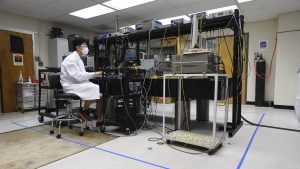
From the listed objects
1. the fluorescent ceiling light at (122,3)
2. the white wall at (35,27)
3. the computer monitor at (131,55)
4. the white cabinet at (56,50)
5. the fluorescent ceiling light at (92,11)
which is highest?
the fluorescent ceiling light at (122,3)

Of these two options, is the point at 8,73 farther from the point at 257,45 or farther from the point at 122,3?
the point at 257,45

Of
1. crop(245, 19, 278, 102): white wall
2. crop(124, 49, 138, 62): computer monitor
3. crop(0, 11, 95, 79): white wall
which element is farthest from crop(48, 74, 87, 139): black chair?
crop(245, 19, 278, 102): white wall

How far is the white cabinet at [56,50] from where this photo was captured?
4977mm

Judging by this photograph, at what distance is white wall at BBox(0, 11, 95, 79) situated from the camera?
431cm

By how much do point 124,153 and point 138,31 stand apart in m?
2.04

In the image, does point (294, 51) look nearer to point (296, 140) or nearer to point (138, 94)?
point (296, 140)

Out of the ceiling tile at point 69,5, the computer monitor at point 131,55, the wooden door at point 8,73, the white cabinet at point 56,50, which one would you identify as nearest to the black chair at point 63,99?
the computer monitor at point 131,55

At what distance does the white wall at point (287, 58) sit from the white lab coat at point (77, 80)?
4.33 metres

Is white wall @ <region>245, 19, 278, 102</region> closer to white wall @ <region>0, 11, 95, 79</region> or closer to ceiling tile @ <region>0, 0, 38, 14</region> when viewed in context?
white wall @ <region>0, 11, 95, 79</region>

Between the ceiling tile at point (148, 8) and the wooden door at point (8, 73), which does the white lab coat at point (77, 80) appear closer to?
the ceiling tile at point (148, 8)

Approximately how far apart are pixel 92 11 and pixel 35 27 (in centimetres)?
171

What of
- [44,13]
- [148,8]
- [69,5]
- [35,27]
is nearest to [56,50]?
[35,27]

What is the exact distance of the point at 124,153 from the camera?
6.07ft

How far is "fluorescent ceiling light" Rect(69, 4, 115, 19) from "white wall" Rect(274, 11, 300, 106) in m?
4.03
